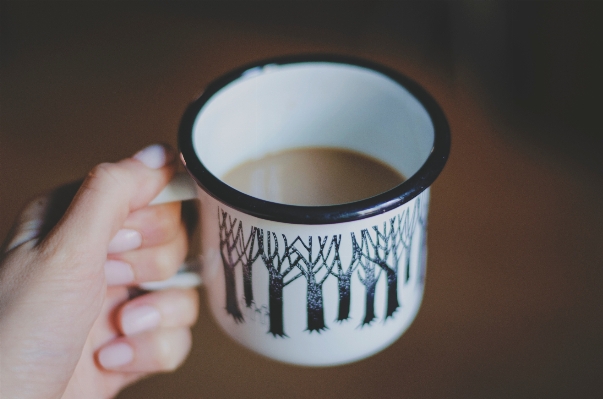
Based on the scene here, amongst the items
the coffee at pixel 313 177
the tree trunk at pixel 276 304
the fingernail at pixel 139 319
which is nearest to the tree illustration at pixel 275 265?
the tree trunk at pixel 276 304

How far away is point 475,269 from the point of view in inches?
23.7

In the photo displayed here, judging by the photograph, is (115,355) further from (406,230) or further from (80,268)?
(406,230)

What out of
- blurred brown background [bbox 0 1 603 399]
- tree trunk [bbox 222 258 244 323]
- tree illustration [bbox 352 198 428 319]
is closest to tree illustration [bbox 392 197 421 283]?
tree illustration [bbox 352 198 428 319]

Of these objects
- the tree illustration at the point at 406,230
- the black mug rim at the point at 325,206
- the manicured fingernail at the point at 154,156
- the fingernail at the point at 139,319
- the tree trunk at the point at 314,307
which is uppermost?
the manicured fingernail at the point at 154,156

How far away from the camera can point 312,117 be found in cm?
48

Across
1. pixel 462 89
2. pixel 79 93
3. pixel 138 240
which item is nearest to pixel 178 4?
pixel 79 93

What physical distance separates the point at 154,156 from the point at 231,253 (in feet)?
0.41

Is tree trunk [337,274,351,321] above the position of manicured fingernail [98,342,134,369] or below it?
above

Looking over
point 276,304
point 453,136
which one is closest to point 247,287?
point 276,304

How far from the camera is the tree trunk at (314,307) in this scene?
36 centimetres

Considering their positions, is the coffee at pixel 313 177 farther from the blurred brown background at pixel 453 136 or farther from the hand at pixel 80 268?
the blurred brown background at pixel 453 136

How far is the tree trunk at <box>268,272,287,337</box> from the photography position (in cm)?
36

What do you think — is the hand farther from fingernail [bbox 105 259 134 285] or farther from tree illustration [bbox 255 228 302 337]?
tree illustration [bbox 255 228 302 337]

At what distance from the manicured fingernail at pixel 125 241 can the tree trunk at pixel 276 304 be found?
0.15m
